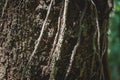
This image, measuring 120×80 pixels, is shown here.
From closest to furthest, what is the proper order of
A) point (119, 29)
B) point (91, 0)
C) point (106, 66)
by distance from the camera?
point (91, 0)
point (106, 66)
point (119, 29)

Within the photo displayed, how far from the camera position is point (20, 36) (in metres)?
1.56

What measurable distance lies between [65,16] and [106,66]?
425mm

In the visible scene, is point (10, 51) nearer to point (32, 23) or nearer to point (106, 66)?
point (32, 23)

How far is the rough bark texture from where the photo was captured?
156 centimetres

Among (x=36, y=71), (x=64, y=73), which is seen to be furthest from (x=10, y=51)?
(x=64, y=73)

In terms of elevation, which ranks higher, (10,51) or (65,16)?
(65,16)

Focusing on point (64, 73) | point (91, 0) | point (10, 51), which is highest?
point (91, 0)

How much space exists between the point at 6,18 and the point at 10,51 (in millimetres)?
152

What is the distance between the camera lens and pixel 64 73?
1.60 metres

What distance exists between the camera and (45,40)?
1577 mm

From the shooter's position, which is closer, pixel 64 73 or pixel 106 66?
pixel 64 73

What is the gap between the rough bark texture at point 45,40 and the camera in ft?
5.10

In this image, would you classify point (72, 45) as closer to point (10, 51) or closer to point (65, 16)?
point (65, 16)

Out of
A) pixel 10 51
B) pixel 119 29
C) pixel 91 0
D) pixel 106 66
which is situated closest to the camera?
pixel 10 51
